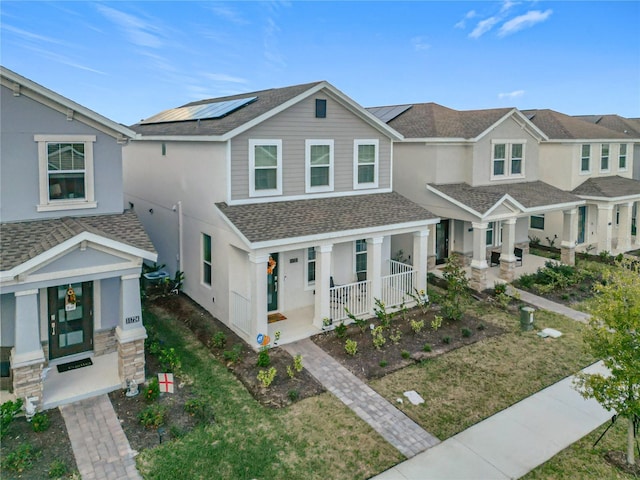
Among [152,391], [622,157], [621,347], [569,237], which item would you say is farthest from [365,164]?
[622,157]

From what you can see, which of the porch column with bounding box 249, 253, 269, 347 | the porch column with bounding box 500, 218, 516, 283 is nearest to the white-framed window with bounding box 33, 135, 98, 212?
the porch column with bounding box 249, 253, 269, 347

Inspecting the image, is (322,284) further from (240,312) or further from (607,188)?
(607,188)

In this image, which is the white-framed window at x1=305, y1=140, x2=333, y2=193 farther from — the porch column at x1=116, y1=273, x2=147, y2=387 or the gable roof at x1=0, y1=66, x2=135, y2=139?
the porch column at x1=116, y1=273, x2=147, y2=387

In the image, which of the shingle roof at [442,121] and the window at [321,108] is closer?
the window at [321,108]

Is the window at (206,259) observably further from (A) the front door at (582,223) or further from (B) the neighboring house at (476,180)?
(A) the front door at (582,223)

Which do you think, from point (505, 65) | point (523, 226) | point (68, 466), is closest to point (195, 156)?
point (68, 466)

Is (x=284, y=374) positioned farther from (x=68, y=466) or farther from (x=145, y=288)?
(x=145, y=288)

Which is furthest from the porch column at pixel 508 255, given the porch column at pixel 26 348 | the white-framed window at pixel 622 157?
the porch column at pixel 26 348
